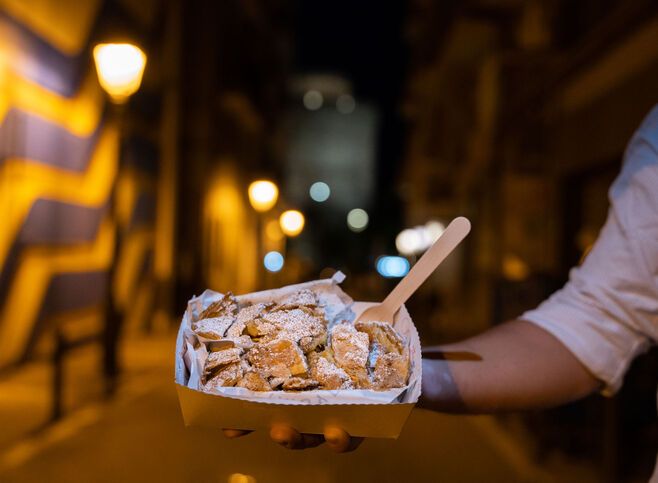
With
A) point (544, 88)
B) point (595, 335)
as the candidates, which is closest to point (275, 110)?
point (544, 88)

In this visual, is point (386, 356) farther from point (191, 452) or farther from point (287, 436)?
point (191, 452)

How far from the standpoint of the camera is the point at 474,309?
19.9 m

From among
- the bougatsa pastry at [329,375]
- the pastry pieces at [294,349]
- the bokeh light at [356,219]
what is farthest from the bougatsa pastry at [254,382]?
the bokeh light at [356,219]

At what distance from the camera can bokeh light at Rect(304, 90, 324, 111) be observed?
78.2 metres

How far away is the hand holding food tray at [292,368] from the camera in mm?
1395

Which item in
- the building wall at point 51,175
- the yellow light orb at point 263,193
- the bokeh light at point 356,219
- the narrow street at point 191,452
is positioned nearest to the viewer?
the narrow street at point 191,452

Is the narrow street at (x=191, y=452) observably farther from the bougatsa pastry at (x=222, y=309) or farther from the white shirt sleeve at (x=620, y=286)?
the bougatsa pastry at (x=222, y=309)

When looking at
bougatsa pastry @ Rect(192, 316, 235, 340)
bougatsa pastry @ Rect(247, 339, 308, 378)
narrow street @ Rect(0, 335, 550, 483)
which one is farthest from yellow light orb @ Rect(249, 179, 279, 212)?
bougatsa pastry @ Rect(247, 339, 308, 378)

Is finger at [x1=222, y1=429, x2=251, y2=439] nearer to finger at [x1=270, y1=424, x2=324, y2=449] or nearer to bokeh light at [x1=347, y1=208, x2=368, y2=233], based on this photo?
finger at [x1=270, y1=424, x2=324, y2=449]

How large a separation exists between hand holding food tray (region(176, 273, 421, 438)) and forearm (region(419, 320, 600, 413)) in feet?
1.00

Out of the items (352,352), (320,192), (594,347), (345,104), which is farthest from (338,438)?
(345,104)

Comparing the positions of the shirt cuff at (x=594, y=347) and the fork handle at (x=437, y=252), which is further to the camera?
the shirt cuff at (x=594, y=347)

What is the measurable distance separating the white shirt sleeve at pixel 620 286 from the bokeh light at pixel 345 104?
74944 millimetres

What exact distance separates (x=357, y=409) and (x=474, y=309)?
62.2 ft
